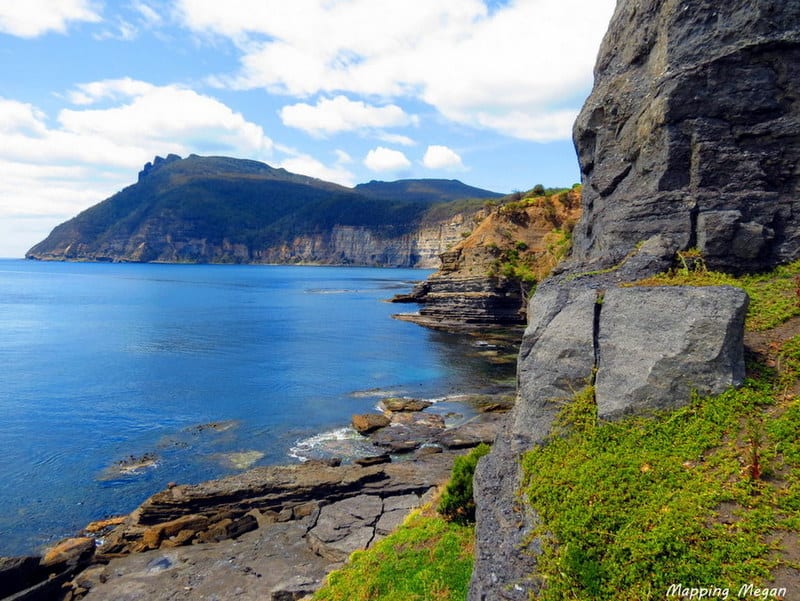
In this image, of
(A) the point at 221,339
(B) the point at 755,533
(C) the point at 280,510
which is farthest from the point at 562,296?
(A) the point at 221,339

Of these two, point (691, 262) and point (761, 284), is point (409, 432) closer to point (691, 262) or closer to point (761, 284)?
point (691, 262)

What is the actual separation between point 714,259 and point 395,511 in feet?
49.6

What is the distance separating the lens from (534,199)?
98312 millimetres

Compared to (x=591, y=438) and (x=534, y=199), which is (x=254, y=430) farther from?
(x=534, y=199)

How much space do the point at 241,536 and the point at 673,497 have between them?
1846 cm

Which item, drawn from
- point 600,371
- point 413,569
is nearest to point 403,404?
point 413,569

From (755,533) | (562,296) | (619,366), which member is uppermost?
(562,296)

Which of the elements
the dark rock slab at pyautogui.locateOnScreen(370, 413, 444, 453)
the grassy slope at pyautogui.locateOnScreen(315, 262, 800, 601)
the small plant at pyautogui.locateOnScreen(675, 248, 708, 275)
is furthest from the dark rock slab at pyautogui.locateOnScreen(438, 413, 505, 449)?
the grassy slope at pyautogui.locateOnScreen(315, 262, 800, 601)

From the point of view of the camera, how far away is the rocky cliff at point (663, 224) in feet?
35.5

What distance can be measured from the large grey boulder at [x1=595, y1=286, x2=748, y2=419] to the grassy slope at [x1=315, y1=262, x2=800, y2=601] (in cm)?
37

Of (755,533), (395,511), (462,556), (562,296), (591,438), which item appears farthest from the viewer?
(395,511)

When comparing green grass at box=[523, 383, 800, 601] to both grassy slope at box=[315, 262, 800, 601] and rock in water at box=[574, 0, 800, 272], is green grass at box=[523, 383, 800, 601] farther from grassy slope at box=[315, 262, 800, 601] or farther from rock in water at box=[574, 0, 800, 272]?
rock in water at box=[574, 0, 800, 272]

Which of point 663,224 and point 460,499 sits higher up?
point 663,224

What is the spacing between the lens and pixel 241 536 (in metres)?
22.0
